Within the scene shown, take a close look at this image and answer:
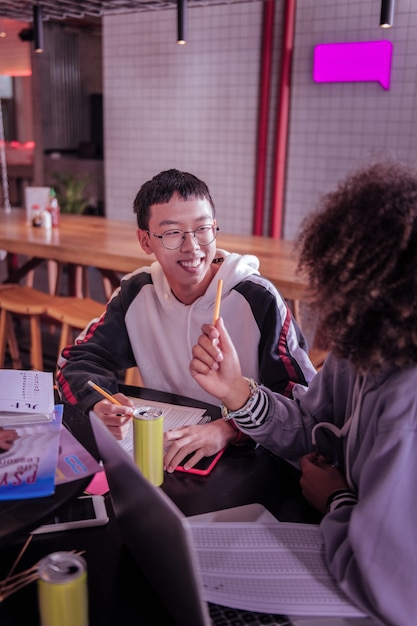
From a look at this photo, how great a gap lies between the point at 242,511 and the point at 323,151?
3.42 m

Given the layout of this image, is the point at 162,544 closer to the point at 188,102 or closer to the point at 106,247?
the point at 106,247

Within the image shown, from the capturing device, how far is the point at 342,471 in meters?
1.12

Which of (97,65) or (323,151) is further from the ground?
(97,65)

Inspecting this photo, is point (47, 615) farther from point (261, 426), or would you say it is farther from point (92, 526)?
point (261, 426)

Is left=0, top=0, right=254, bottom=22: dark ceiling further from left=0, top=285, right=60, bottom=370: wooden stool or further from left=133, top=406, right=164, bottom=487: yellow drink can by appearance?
left=133, top=406, right=164, bottom=487: yellow drink can

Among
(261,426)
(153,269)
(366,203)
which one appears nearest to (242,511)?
(261,426)

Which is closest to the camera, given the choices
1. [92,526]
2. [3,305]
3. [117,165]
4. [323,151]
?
[92,526]

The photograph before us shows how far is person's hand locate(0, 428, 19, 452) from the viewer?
1049 millimetres

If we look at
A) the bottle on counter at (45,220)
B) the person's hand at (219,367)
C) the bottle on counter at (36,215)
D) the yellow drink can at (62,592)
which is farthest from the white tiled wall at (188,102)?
the yellow drink can at (62,592)

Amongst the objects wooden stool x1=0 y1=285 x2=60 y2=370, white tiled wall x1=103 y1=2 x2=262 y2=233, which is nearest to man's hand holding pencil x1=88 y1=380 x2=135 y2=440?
wooden stool x1=0 y1=285 x2=60 y2=370

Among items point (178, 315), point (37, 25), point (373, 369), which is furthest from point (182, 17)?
point (373, 369)

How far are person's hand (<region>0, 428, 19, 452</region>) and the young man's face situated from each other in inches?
27.9

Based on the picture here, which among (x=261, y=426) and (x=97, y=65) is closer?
(x=261, y=426)

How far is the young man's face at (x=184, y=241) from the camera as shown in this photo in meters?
1.63
